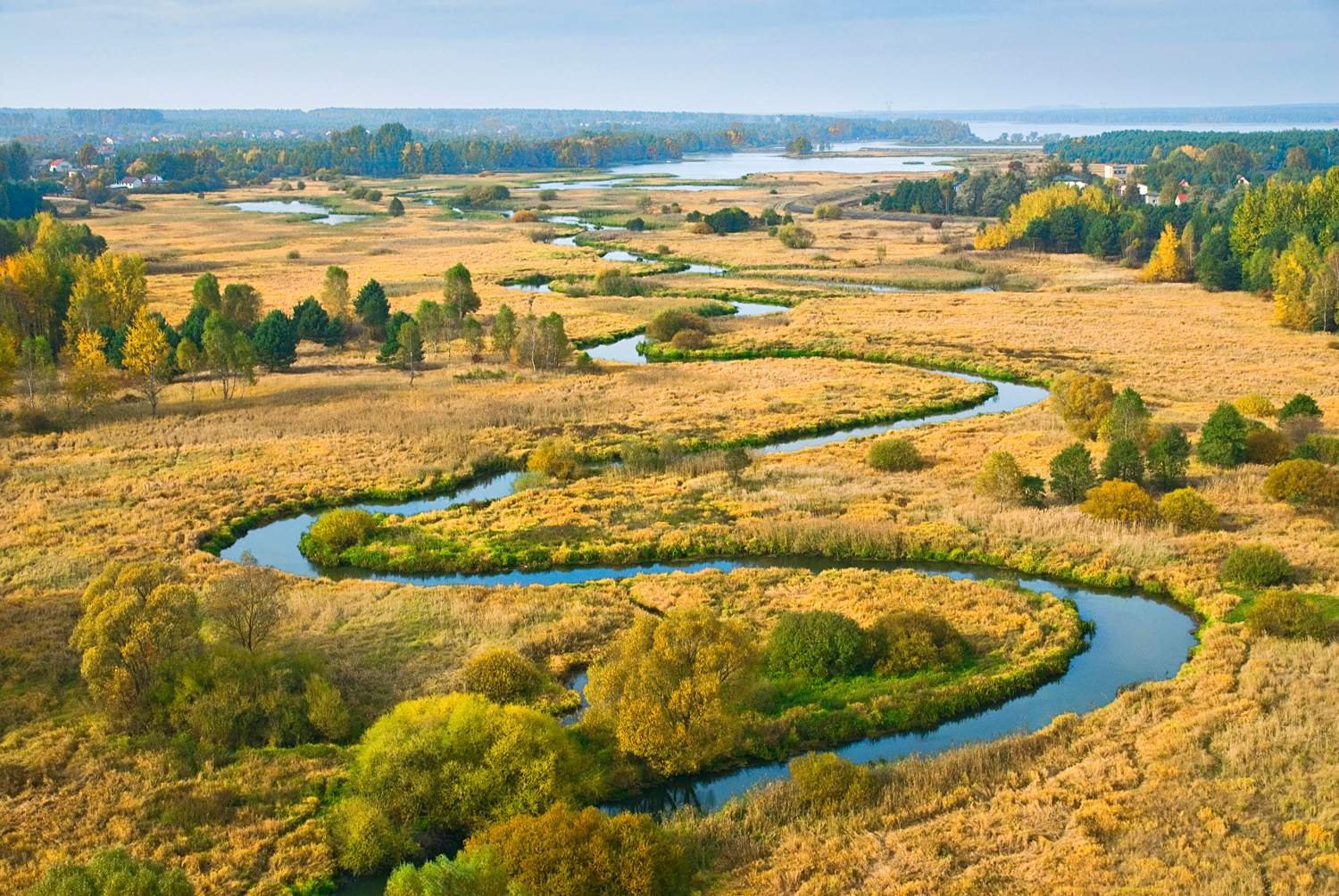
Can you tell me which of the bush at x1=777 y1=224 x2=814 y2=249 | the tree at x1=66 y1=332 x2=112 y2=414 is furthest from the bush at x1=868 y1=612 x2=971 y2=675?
the bush at x1=777 y1=224 x2=814 y2=249

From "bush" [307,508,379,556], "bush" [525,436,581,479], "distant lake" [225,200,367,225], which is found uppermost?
"distant lake" [225,200,367,225]

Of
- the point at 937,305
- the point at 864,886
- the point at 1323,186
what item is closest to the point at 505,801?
the point at 864,886

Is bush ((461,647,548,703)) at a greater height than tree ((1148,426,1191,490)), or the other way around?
tree ((1148,426,1191,490))

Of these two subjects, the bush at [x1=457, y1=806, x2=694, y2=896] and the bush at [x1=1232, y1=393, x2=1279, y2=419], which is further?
the bush at [x1=1232, y1=393, x2=1279, y2=419]

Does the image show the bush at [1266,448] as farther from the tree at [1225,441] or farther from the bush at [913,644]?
the bush at [913,644]

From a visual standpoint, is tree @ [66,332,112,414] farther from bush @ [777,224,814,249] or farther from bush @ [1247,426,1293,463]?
bush @ [777,224,814,249]

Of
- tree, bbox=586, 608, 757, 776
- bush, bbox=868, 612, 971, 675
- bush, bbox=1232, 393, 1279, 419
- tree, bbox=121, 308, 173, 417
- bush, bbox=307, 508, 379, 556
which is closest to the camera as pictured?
tree, bbox=586, 608, 757, 776

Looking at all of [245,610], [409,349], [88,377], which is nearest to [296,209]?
[409,349]

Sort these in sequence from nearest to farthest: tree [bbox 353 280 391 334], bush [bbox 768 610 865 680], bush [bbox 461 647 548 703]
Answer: bush [bbox 461 647 548 703] → bush [bbox 768 610 865 680] → tree [bbox 353 280 391 334]
